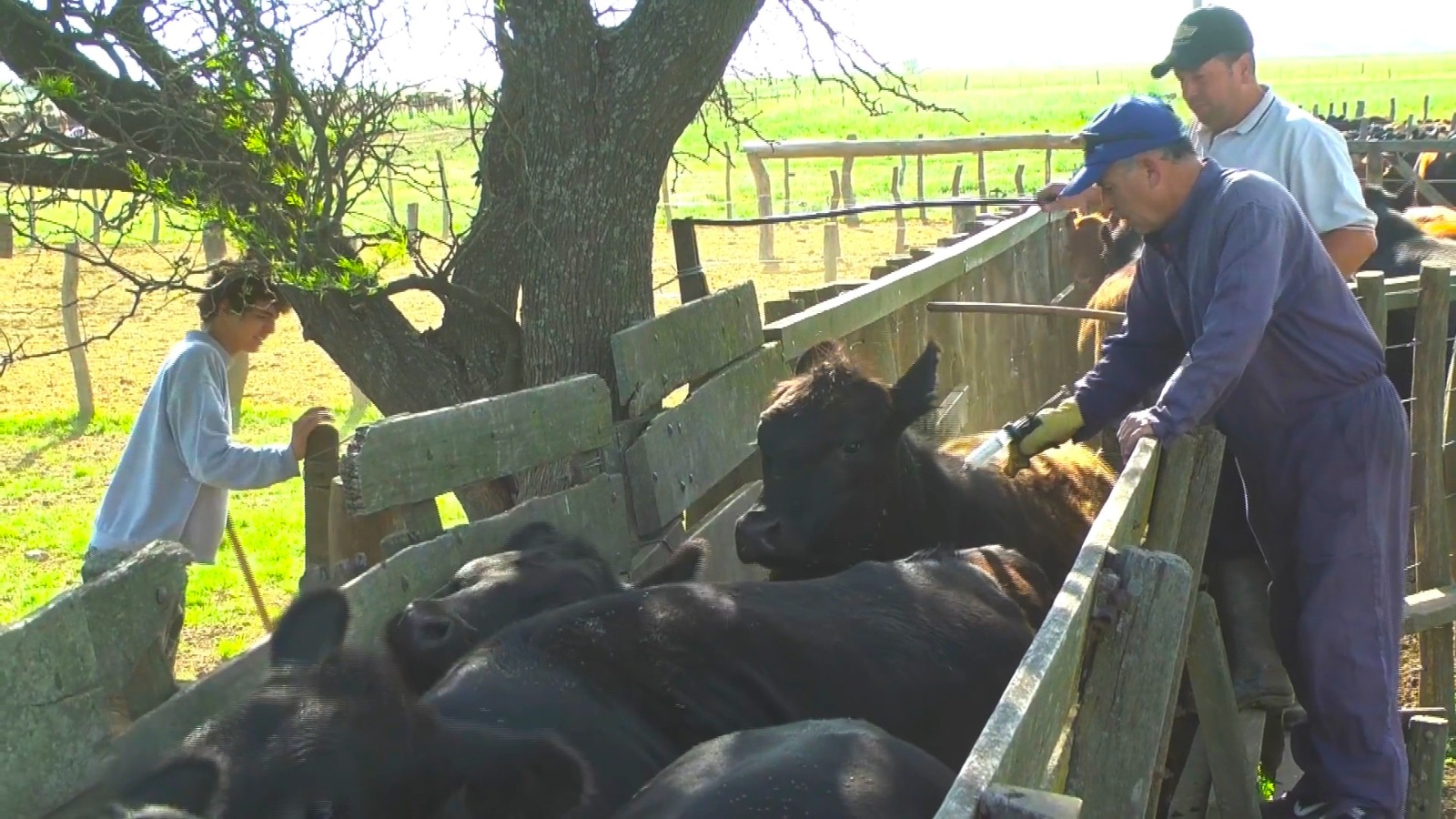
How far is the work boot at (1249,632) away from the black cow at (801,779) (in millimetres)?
2701

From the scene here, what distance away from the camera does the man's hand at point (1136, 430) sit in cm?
397

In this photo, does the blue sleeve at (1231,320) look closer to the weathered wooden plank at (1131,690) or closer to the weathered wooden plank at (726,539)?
the weathered wooden plank at (1131,690)

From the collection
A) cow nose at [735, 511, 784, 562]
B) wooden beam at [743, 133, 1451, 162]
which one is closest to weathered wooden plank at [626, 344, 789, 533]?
cow nose at [735, 511, 784, 562]

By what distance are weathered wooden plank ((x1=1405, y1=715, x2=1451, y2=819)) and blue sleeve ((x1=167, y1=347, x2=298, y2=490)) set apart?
13.3 feet

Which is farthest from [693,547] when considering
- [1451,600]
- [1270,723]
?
[1451,600]

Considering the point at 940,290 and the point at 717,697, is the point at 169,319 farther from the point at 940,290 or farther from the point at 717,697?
the point at 717,697

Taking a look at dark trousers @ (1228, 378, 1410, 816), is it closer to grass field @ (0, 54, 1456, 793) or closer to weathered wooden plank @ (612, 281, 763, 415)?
weathered wooden plank @ (612, 281, 763, 415)

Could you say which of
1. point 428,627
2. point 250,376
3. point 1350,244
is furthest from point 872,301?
point 250,376

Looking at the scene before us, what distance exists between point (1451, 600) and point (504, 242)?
4.39 meters

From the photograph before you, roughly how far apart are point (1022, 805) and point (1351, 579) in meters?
3.09

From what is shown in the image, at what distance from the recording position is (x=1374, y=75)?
119 m

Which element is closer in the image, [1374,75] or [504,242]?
[504,242]

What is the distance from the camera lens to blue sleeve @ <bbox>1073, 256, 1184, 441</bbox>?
5.06 m

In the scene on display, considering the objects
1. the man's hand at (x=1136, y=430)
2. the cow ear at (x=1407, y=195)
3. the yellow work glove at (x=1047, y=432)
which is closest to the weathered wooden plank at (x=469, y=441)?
the yellow work glove at (x=1047, y=432)
